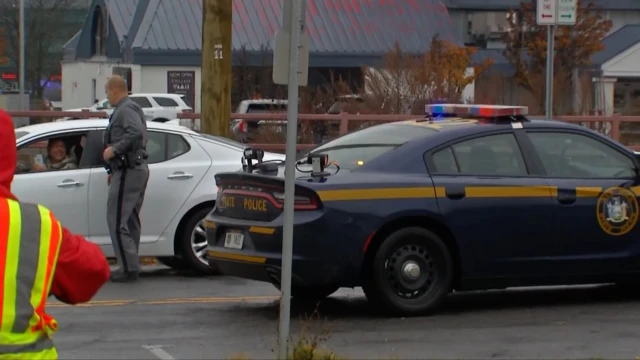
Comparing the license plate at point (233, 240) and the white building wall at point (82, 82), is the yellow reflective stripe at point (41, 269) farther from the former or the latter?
the white building wall at point (82, 82)

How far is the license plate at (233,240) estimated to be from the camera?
28.5 ft

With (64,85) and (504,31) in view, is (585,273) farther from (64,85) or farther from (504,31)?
(64,85)

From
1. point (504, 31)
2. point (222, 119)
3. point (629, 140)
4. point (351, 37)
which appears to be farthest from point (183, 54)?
point (222, 119)

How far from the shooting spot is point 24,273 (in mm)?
3164

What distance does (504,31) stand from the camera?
5425cm

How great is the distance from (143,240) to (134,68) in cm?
3897

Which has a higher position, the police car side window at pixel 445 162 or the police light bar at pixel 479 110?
the police light bar at pixel 479 110

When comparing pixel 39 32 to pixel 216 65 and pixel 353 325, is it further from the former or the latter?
pixel 353 325

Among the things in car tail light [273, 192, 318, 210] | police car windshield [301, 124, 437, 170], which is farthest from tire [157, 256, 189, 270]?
car tail light [273, 192, 318, 210]

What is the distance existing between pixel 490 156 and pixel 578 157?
2.45 ft

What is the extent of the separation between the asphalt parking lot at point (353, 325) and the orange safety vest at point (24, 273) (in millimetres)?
3908

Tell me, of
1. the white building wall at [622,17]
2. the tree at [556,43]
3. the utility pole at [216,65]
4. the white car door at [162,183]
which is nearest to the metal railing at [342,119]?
the utility pole at [216,65]

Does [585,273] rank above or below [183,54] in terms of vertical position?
below

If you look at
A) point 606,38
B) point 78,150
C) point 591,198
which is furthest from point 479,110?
point 606,38
